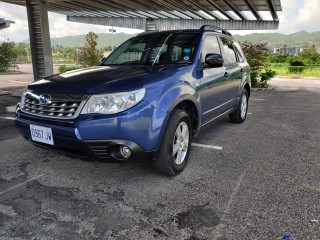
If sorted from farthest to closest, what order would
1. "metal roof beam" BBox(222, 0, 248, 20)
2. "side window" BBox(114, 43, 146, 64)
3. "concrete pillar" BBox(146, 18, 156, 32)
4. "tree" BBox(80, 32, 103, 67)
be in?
"concrete pillar" BBox(146, 18, 156, 32) < "tree" BBox(80, 32, 103, 67) < "metal roof beam" BBox(222, 0, 248, 20) < "side window" BBox(114, 43, 146, 64)

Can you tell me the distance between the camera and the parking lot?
7.05 feet

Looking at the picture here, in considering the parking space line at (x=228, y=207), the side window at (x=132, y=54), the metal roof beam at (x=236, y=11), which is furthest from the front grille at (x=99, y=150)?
the metal roof beam at (x=236, y=11)

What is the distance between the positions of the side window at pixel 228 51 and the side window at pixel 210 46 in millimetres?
309

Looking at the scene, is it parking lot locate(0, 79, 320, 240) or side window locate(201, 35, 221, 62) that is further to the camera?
side window locate(201, 35, 221, 62)

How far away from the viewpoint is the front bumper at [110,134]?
241cm

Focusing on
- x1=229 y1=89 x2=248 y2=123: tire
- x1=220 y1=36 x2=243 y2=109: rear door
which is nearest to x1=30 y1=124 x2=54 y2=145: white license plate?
x1=220 y1=36 x2=243 y2=109: rear door

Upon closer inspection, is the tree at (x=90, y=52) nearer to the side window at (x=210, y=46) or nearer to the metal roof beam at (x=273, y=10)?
the metal roof beam at (x=273, y=10)

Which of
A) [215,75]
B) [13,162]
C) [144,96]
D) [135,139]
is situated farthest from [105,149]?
[215,75]

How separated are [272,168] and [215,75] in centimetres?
143

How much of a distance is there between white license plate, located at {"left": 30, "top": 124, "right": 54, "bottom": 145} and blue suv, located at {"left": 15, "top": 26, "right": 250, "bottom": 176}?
0.04 feet

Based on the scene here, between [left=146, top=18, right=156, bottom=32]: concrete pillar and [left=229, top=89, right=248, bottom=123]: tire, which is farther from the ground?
[left=146, top=18, right=156, bottom=32]: concrete pillar

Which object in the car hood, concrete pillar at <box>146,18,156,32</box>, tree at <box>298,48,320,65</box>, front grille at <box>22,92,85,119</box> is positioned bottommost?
front grille at <box>22,92,85,119</box>

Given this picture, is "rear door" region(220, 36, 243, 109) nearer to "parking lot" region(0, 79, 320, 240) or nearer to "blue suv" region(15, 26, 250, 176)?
"blue suv" region(15, 26, 250, 176)

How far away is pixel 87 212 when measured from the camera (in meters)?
2.39
